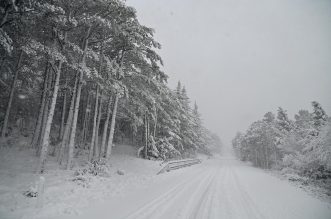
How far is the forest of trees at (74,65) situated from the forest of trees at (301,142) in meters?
14.6

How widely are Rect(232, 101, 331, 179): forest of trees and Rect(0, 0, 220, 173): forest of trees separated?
14611 mm

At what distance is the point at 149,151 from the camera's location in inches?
901

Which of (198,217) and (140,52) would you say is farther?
(140,52)

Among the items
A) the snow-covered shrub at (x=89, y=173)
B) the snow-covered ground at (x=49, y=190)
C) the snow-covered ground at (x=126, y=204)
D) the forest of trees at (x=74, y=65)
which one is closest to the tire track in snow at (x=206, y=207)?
the snow-covered ground at (x=126, y=204)

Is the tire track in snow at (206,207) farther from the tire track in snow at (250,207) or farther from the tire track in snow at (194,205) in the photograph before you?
the tire track in snow at (250,207)

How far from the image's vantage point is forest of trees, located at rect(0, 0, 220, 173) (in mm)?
10086

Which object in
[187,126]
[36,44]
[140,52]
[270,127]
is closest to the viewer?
[36,44]

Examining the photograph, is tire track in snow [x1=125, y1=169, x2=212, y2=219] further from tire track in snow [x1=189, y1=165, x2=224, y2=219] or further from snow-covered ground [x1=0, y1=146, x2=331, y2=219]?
tire track in snow [x1=189, y1=165, x2=224, y2=219]

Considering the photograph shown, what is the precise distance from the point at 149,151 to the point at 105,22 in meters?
15.8

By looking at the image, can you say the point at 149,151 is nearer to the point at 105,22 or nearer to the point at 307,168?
the point at 105,22

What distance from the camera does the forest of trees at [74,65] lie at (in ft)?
33.1

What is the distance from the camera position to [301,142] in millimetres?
28422

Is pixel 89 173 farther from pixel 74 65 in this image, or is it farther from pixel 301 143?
pixel 301 143

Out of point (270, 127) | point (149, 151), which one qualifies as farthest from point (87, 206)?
point (270, 127)
